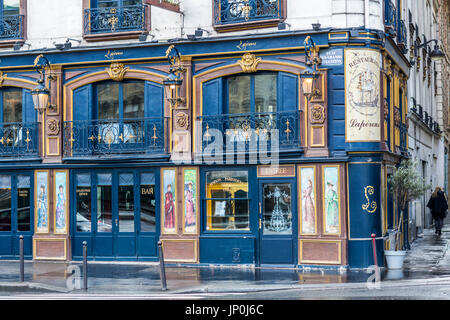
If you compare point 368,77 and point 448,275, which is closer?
point 448,275

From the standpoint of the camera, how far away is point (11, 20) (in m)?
21.8

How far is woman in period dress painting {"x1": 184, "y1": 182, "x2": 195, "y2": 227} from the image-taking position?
19703 millimetres

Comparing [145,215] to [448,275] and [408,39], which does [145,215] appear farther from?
[408,39]

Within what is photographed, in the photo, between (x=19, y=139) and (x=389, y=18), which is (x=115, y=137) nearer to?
(x=19, y=139)

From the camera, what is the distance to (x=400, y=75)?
23125 mm

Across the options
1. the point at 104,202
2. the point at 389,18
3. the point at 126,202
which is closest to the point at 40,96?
the point at 104,202

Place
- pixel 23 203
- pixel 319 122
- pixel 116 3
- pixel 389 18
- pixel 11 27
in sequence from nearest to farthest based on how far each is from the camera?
pixel 319 122 → pixel 389 18 → pixel 116 3 → pixel 23 203 → pixel 11 27

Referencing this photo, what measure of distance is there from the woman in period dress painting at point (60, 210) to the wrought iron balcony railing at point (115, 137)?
1149mm

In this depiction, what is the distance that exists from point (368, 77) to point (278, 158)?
3.06 m

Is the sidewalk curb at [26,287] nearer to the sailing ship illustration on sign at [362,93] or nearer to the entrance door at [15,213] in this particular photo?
the entrance door at [15,213]

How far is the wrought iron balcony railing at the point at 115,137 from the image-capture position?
20172 mm

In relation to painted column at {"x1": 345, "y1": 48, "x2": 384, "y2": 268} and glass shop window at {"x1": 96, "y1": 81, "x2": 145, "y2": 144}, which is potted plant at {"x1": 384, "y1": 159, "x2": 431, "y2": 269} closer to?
painted column at {"x1": 345, "y1": 48, "x2": 384, "y2": 268}

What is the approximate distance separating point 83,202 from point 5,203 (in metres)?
2.57
